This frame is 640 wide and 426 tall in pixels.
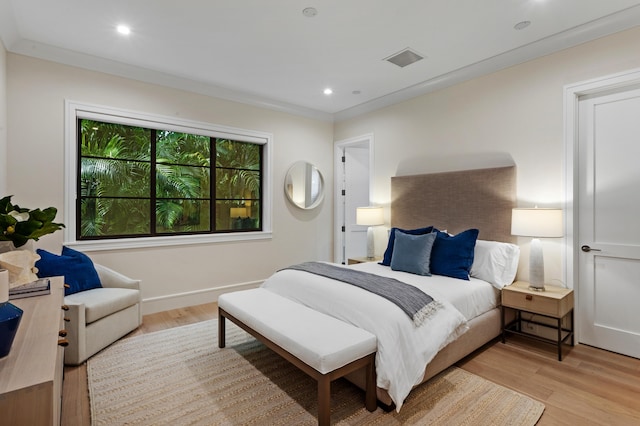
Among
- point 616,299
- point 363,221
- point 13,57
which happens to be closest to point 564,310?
point 616,299

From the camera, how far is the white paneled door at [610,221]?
2.71 meters

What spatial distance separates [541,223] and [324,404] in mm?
2288

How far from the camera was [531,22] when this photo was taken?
2.71 m

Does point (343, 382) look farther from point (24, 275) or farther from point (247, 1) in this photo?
point (247, 1)

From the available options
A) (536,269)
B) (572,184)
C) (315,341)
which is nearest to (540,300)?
(536,269)

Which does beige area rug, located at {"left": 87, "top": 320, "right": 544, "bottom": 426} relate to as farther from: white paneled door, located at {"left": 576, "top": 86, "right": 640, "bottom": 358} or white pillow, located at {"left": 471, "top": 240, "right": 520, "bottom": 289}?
white paneled door, located at {"left": 576, "top": 86, "right": 640, "bottom": 358}

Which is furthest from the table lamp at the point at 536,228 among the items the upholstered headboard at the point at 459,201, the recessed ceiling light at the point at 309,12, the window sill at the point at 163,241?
the window sill at the point at 163,241

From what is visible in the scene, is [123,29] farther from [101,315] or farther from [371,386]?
[371,386]

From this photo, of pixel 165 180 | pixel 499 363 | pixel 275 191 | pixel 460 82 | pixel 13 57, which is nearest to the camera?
pixel 499 363

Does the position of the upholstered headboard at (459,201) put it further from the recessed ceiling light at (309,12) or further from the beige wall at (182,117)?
the recessed ceiling light at (309,12)

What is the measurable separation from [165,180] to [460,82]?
363cm

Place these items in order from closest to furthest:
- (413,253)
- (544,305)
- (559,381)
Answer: (559,381) < (544,305) < (413,253)

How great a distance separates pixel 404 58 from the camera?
11.1ft

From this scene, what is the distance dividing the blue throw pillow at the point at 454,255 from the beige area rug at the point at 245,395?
2.92 ft
